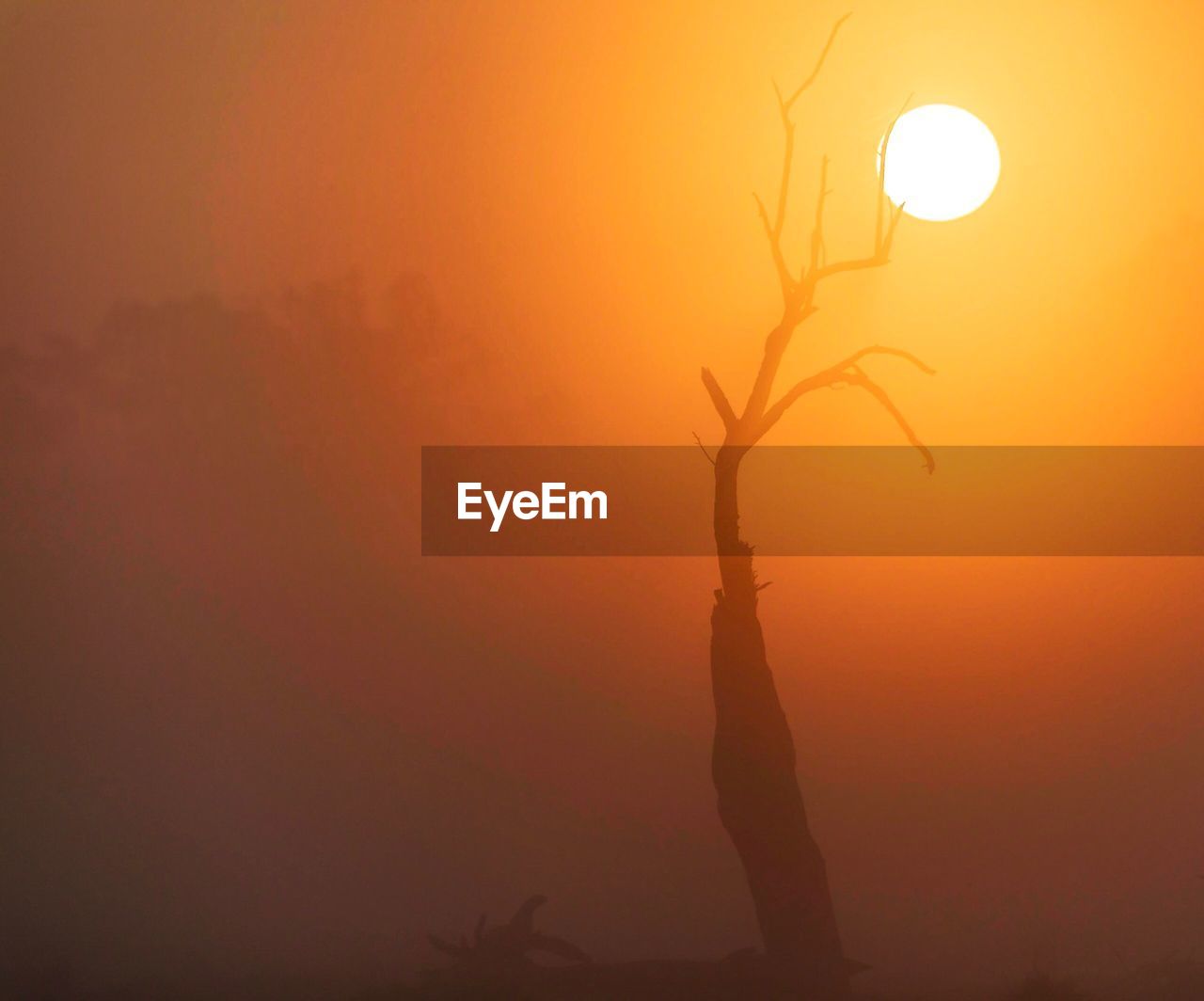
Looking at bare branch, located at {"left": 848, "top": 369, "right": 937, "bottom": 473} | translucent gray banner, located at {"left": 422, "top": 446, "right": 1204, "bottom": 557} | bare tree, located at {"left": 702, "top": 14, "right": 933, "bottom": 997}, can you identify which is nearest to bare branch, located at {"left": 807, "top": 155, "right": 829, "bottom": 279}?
bare tree, located at {"left": 702, "top": 14, "right": 933, "bottom": 997}

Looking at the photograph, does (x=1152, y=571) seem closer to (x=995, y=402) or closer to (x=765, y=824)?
(x=995, y=402)

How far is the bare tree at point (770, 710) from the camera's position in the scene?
2348 mm

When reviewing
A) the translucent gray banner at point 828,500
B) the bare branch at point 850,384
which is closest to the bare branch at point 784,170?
the bare branch at point 850,384

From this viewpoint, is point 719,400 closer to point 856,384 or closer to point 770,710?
point 856,384

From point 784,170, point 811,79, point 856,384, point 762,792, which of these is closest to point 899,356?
point 856,384

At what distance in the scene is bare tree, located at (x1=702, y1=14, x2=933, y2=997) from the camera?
7.70ft

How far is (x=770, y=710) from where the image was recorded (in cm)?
237

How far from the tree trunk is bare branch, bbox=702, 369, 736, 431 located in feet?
0.19

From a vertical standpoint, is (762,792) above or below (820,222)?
below

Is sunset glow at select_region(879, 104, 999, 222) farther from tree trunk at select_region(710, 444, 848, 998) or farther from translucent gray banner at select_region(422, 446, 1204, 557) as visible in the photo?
tree trunk at select_region(710, 444, 848, 998)

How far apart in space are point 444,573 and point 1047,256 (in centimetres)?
145

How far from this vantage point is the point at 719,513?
239cm

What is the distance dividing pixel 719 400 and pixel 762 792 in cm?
82

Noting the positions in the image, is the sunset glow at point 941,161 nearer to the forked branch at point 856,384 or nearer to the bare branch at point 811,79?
the bare branch at point 811,79
